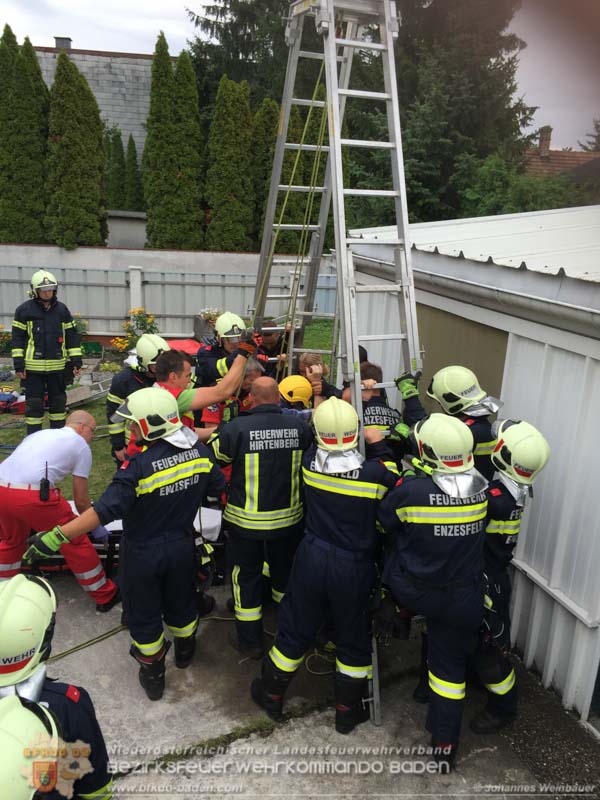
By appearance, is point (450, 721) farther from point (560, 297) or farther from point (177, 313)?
point (177, 313)

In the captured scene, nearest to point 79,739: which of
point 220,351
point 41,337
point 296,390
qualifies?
point 296,390

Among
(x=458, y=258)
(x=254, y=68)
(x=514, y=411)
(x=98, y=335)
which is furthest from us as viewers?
(x=254, y=68)

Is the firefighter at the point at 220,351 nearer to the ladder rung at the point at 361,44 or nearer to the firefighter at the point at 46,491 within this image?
the firefighter at the point at 46,491

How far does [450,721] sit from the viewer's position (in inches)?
132

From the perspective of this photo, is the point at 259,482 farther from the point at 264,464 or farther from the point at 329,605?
the point at 329,605

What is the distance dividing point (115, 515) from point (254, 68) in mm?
24548

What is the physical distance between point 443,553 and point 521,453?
69cm

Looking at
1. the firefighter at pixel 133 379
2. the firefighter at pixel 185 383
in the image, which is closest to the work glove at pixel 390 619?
the firefighter at pixel 185 383

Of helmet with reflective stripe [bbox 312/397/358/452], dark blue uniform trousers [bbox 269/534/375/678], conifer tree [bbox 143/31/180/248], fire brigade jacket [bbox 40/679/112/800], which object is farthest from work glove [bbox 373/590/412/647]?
conifer tree [bbox 143/31/180/248]

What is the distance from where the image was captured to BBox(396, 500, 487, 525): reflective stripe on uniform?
314 centimetres

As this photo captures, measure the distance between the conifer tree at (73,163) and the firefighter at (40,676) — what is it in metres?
13.7

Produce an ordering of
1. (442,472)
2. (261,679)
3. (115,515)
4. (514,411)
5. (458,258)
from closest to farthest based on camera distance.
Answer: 1. (442,472)
2. (115,515)
3. (261,679)
4. (514,411)
5. (458,258)

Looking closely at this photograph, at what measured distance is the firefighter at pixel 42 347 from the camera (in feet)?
23.7

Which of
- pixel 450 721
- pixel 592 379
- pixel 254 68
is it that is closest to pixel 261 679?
pixel 450 721
